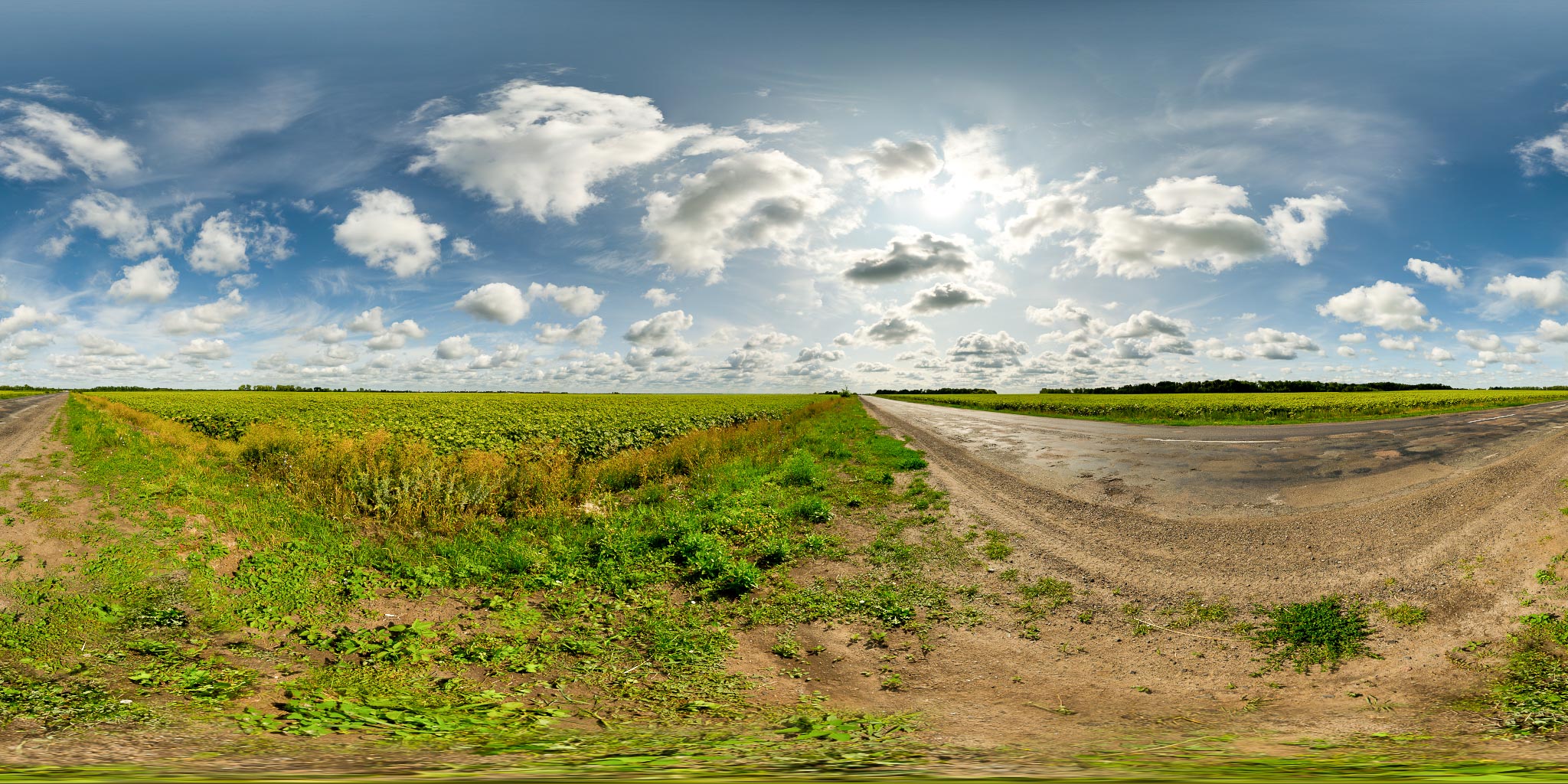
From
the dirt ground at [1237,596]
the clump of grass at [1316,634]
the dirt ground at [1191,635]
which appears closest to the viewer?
the dirt ground at [1191,635]

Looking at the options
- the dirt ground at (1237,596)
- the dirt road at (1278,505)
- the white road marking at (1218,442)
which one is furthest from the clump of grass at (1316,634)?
the white road marking at (1218,442)

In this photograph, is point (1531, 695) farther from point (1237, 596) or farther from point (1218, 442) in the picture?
point (1218, 442)

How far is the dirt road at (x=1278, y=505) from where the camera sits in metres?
7.61

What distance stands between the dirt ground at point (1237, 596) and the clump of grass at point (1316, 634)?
150 mm

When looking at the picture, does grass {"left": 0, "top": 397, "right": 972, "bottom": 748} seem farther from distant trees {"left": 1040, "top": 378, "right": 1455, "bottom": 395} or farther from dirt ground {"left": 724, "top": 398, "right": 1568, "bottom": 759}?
distant trees {"left": 1040, "top": 378, "right": 1455, "bottom": 395}

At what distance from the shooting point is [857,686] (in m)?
5.73

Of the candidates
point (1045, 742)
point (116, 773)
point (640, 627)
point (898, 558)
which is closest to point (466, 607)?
point (640, 627)

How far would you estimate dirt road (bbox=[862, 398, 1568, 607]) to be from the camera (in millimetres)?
7605

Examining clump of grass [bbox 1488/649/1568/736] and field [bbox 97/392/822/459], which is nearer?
clump of grass [bbox 1488/649/1568/736]

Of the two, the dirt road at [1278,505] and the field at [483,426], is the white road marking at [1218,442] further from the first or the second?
the field at [483,426]

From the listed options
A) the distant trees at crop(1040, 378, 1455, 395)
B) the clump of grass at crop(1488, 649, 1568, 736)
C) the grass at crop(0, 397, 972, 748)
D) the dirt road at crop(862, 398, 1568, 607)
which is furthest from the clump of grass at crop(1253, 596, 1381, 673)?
the distant trees at crop(1040, 378, 1455, 395)

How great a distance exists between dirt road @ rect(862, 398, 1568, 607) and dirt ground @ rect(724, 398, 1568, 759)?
48 millimetres

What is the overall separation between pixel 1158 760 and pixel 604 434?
20613 mm

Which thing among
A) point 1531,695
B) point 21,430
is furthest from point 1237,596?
point 21,430
